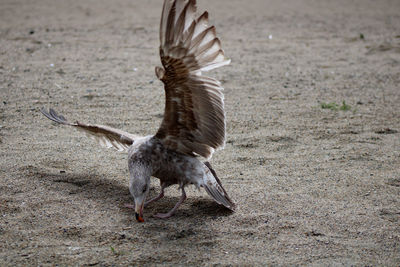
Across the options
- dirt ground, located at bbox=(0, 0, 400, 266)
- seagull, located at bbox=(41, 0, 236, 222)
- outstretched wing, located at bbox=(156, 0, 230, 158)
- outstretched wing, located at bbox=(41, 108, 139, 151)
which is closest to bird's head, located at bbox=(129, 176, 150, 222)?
seagull, located at bbox=(41, 0, 236, 222)

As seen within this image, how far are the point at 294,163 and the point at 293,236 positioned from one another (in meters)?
1.30

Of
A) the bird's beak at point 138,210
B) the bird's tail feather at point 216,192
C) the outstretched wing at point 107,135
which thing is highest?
the outstretched wing at point 107,135

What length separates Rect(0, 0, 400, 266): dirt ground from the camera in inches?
122

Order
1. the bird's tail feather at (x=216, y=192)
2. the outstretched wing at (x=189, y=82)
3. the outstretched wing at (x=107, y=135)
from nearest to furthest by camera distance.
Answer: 1. the outstretched wing at (x=189, y=82)
2. the bird's tail feather at (x=216, y=192)
3. the outstretched wing at (x=107, y=135)

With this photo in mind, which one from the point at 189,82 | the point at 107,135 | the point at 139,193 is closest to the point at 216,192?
the point at 139,193

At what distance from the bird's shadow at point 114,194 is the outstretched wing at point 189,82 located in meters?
0.42

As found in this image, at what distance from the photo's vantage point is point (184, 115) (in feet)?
11.5

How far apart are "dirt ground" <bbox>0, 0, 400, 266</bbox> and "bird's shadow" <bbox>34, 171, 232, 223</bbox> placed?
2 cm

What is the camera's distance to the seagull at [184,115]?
3.27 metres

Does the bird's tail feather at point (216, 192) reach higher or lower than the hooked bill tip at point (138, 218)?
higher

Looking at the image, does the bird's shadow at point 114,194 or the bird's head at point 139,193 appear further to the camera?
the bird's shadow at point 114,194

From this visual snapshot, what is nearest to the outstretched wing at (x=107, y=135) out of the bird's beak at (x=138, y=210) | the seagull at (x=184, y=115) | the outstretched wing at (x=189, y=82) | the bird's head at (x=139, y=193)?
the seagull at (x=184, y=115)

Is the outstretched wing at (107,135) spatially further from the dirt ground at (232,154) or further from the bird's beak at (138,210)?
the bird's beak at (138,210)

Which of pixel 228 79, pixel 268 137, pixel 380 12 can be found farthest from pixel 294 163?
pixel 380 12
